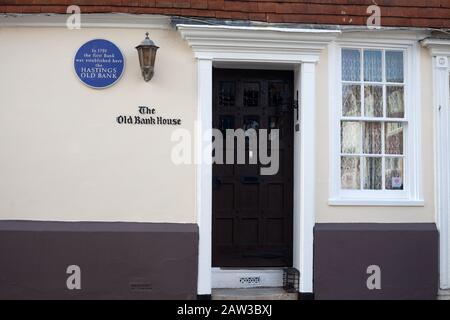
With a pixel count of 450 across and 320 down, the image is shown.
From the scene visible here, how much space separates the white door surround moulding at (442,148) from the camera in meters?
7.05

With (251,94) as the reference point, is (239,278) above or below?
below

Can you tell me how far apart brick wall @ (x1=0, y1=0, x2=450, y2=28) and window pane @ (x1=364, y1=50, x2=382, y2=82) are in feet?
1.33

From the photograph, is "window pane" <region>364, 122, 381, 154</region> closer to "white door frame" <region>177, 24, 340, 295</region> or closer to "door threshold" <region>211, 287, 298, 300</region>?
"white door frame" <region>177, 24, 340, 295</region>

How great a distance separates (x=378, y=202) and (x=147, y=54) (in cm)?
329

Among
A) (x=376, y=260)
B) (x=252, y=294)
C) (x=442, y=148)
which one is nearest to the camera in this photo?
(x=252, y=294)

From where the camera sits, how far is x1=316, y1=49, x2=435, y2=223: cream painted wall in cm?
698

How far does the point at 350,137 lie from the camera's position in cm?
719

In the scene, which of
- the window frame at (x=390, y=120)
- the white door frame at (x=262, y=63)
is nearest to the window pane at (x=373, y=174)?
the window frame at (x=390, y=120)

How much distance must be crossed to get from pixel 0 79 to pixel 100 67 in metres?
1.18

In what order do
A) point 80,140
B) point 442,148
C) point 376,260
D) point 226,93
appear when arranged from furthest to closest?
point 226,93, point 442,148, point 376,260, point 80,140

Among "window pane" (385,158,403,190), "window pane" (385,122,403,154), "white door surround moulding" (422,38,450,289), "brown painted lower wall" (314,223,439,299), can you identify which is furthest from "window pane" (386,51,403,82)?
"brown painted lower wall" (314,223,439,299)

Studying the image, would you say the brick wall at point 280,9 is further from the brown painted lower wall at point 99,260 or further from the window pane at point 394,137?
the brown painted lower wall at point 99,260

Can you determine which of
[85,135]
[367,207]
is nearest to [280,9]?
A: [367,207]

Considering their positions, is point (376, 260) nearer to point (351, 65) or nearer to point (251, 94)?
point (351, 65)
